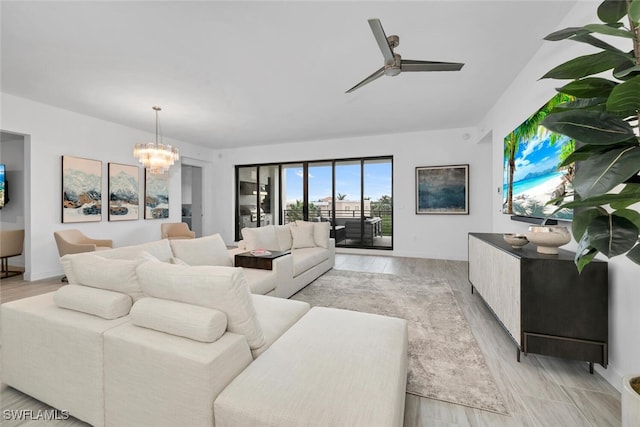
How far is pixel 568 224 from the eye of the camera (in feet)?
7.68

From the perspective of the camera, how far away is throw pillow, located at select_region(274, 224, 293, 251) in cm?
452

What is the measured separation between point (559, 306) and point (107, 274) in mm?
2906

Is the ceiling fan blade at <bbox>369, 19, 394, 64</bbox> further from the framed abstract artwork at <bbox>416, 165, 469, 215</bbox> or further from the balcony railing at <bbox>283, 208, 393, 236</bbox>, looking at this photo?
the balcony railing at <bbox>283, 208, 393, 236</bbox>

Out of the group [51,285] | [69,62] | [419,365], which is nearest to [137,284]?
[419,365]

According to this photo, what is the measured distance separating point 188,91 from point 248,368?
12.6 ft

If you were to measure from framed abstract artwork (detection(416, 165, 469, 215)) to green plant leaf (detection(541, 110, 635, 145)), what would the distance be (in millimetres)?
5397

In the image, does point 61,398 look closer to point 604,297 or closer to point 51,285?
point 604,297

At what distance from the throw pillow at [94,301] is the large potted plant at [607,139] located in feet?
6.46

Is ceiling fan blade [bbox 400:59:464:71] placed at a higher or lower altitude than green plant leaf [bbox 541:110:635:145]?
higher

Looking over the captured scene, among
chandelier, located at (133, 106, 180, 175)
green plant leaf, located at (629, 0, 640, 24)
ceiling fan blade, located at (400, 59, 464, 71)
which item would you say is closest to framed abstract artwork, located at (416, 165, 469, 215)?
ceiling fan blade, located at (400, 59, 464, 71)

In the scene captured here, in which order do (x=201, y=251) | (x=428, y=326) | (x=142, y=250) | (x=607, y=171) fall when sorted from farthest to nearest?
(x=201, y=251)
(x=428, y=326)
(x=142, y=250)
(x=607, y=171)

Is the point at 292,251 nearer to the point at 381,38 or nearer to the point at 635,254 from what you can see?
the point at 381,38

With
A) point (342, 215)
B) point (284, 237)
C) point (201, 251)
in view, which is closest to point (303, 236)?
point (284, 237)

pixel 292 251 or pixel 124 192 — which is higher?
pixel 124 192
